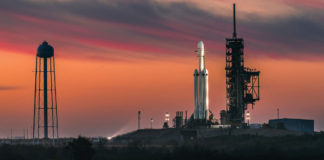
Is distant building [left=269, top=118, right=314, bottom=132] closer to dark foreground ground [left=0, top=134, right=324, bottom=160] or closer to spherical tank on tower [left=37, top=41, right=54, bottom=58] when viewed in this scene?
dark foreground ground [left=0, top=134, right=324, bottom=160]

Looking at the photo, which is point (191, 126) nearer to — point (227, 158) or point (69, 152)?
point (69, 152)

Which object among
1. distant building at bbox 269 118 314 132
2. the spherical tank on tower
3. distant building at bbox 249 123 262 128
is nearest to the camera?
the spherical tank on tower

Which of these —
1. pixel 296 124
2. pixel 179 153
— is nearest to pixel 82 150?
pixel 179 153

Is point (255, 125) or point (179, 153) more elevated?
point (255, 125)

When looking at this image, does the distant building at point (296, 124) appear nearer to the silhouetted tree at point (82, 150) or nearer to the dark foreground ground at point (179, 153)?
the dark foreground ground at point (179, 153)

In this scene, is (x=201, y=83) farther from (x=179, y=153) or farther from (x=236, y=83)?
(x=179, y=153)

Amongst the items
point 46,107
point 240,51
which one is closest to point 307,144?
point 240,51

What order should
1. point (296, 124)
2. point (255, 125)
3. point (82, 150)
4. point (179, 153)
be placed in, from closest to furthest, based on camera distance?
point (82, 150) < point (179, 153) < point (255, 125) < point (296, 124)

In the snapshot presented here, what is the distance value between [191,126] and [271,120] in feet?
59.0

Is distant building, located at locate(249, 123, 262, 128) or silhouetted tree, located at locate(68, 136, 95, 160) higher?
distant building, located at locate(249, 123, 262, 128)

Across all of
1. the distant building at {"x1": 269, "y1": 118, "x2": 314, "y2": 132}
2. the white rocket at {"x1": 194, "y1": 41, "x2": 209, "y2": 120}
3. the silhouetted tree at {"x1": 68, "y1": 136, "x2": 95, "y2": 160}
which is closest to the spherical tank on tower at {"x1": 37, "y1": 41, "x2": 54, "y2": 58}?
the white rocket at {"x1": 194, "y1": 41, "x2": 209, "y2": 120}

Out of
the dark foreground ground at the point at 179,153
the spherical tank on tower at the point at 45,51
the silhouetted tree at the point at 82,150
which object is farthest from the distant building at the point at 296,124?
the silhouetted tree at the point at 82,150

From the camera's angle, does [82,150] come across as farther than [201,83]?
No

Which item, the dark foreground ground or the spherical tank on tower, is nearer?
the dark foreground ground
